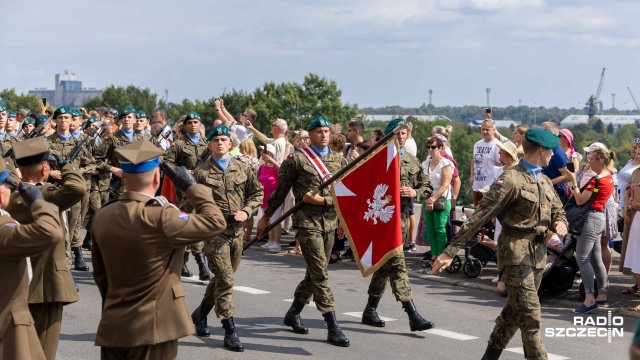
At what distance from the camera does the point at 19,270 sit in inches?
214

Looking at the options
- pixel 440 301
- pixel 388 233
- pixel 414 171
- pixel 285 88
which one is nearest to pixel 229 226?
pixel 388 233

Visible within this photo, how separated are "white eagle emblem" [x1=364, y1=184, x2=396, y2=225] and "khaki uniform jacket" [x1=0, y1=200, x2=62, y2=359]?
4.53m

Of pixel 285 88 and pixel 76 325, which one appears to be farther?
pixel 285 88

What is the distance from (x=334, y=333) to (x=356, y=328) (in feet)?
2.71

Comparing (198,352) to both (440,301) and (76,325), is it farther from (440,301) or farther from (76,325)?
(440,301)

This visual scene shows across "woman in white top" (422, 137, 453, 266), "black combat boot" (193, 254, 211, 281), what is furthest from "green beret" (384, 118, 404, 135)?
"black combat boot" (193, 254, 211, 281)

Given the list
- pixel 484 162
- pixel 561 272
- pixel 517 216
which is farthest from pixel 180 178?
pixel 484 162

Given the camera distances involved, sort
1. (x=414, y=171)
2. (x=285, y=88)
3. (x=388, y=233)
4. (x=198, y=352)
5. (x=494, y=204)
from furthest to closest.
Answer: (x=285, y=88)
(x=414, y=171)
(x=388, y=233)
(x=198, y=352)
(x=494, y=204)

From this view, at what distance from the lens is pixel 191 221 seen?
5.37 meters

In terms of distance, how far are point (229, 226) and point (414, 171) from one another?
2583 mm

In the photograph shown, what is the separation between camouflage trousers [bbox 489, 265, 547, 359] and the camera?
24.5 ft

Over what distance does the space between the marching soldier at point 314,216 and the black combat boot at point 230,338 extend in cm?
84

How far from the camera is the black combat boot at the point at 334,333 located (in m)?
9.09

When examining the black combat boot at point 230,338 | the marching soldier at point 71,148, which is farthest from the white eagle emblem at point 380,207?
the marching soldier at point 71,148
